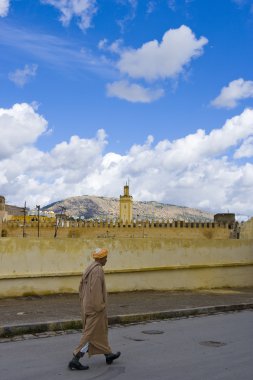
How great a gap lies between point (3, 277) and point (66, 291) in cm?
183

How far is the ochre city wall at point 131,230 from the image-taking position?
69.8 m

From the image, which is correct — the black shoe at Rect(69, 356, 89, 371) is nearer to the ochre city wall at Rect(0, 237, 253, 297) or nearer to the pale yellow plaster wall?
the ochre city wall at Rect(0, 237, 253, 297)

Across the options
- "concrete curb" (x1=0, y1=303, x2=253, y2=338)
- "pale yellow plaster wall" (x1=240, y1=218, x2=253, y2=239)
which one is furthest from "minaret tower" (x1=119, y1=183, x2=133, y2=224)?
"concrete curb" (x1=0, y1=303, x2=253, y2=338)

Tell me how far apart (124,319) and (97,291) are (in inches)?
148

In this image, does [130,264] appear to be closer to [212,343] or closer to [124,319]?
[124,319]

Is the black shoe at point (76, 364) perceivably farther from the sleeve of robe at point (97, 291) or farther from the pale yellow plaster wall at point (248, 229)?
the pale yellow plaster wall at point (248, 229)

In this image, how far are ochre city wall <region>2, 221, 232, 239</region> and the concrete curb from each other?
57.3 m

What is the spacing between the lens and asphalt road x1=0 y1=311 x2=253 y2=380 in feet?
20.3

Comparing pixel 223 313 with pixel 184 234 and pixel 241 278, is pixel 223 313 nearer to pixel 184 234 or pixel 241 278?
pixel 241 278

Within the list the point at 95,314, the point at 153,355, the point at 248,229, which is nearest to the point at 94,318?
the point at 95,314

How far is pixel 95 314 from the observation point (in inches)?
266

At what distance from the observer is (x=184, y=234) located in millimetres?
70438

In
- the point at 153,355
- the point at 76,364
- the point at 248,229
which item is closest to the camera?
the point at 76,364

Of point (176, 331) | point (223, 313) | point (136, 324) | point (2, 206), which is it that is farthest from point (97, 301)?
point (2, 206)
